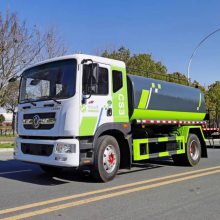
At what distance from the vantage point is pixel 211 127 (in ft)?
54.0

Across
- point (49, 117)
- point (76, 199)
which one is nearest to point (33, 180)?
point (49, 117)

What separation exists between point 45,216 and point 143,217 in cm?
146

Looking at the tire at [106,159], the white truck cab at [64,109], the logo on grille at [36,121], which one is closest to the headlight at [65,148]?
the white truck cab at [64,109]

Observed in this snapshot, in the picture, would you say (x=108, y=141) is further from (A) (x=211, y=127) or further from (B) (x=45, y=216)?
(A) (x=211, y=127)

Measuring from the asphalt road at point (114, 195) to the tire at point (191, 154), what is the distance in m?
1.33

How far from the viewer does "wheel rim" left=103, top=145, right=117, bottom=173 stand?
9.31m

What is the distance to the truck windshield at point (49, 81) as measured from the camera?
8875 millimetres

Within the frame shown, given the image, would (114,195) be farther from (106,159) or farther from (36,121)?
(36,121)

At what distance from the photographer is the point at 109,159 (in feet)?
30.9

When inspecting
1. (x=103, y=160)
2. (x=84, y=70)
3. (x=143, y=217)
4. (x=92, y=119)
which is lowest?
(x=143, y=217)

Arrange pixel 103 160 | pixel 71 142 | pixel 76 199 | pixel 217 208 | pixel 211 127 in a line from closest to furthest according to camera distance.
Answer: pixel 217 208 → pixel 76 199 → pixel 71 142 → pixel 103 160 → pixel 211 127

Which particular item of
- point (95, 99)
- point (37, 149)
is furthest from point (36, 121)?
point (95, 99)

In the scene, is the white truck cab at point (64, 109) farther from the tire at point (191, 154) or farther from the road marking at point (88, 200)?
the tire at point (191, 154)

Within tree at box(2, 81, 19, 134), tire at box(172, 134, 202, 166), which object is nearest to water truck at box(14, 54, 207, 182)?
tire at box(172, 134, 202, 166)
